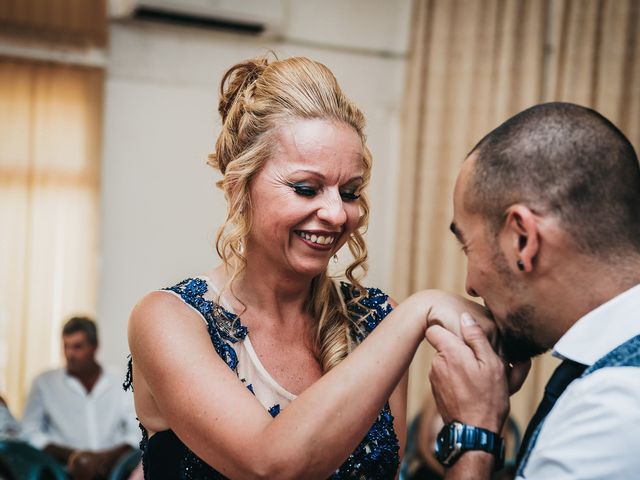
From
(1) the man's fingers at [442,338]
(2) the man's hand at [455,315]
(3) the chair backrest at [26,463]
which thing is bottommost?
(3) the chair backrest at [26,463]

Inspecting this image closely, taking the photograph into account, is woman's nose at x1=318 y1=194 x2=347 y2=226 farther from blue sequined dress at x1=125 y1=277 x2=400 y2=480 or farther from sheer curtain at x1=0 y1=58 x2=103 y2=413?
sheer curtain at x1=0 y1=58 x2=103 y2=413

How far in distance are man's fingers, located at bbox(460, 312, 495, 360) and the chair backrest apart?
106 inches

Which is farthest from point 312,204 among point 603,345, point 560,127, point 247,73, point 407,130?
point 407,130

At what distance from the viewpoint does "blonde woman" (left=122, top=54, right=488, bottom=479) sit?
5.12 feet

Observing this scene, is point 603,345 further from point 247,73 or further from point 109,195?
point 109,195

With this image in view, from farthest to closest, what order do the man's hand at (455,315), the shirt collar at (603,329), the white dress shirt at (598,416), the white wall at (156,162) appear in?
the white wall at (156,162) < the man's hand at (455,315) < the shirt collar at (603,329) < the white dress shirt at (598,416)

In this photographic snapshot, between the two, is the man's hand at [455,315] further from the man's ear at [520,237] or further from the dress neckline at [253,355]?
the dress neckline at [253,355]

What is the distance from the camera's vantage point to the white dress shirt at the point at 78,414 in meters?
5.18

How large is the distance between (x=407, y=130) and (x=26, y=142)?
2810 mm

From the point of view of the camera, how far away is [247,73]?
6.70 ft

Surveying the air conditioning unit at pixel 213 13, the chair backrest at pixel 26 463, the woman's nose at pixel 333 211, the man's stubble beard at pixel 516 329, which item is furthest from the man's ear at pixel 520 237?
the air conditioning unit at pixel 213 13

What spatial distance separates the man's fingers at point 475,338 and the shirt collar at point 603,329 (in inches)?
7.2

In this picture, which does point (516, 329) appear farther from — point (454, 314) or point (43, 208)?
point (43, 208)

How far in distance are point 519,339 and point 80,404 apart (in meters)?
4.19
